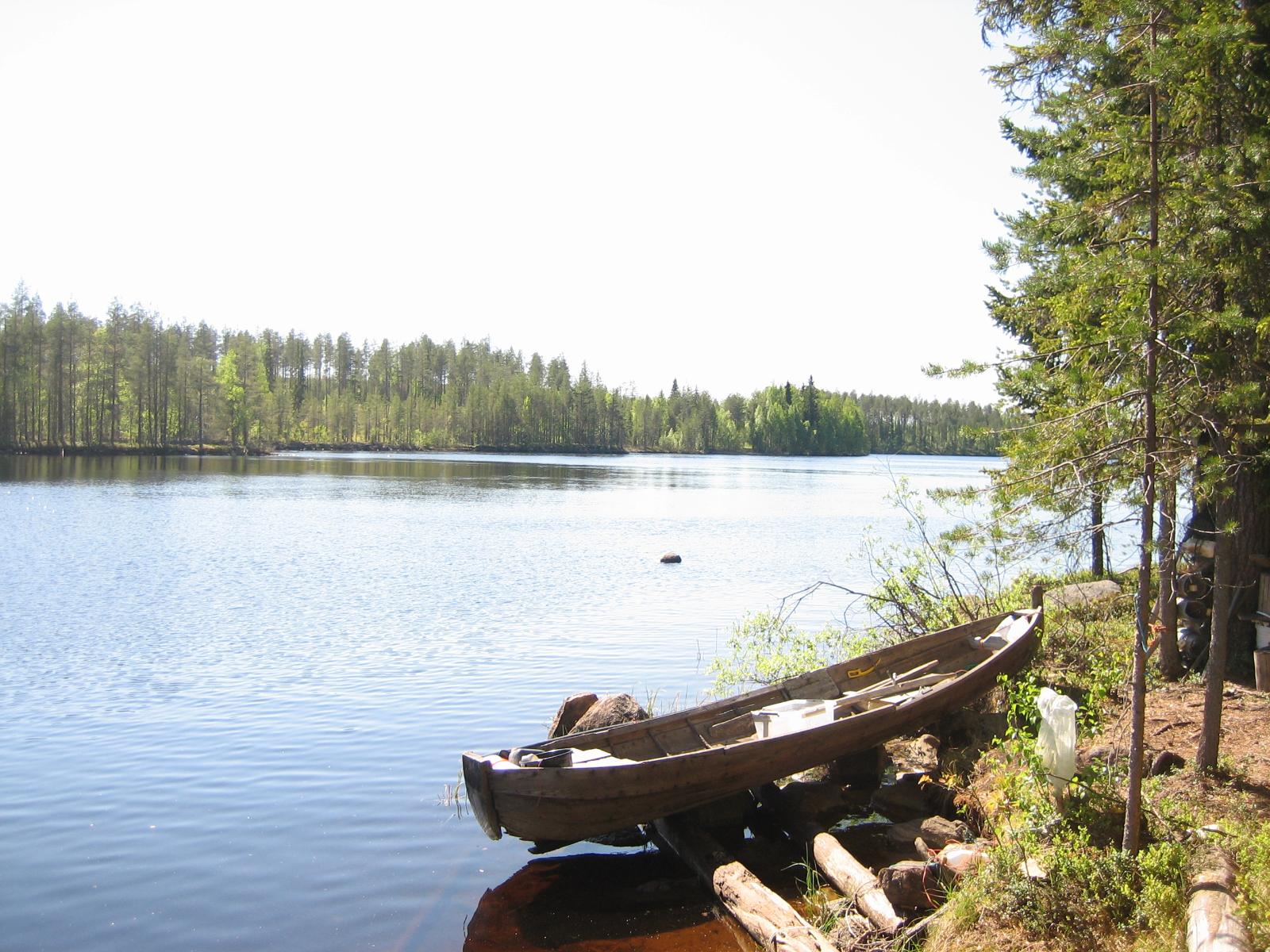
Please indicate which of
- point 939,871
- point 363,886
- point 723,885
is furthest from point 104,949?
point 939,871

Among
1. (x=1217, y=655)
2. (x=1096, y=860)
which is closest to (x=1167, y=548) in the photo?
(x=1217, y=655)

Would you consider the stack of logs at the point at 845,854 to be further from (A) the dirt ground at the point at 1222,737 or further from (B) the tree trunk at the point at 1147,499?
(A) the dirt ground at the point at 1222,737

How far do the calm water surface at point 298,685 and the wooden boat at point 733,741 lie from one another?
1.29 metres

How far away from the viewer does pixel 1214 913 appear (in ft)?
17.7

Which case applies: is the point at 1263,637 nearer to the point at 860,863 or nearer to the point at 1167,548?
the point at 1167,548

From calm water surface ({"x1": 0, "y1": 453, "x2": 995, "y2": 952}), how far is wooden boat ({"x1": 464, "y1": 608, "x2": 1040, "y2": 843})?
129 centimetres

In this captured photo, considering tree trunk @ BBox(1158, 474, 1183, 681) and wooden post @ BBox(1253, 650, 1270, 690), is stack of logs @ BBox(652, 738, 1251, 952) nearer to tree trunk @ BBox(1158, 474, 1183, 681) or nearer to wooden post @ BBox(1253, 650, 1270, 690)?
tree trunk @ BBox(1158, 474, 1183, 681)

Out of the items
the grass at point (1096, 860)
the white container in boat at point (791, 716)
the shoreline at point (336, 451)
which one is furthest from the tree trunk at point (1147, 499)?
the shoreline at point (336, 451)

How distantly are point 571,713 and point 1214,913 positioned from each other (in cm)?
736

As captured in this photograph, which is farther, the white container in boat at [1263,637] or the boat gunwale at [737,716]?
the white container in boat at [1263,637]

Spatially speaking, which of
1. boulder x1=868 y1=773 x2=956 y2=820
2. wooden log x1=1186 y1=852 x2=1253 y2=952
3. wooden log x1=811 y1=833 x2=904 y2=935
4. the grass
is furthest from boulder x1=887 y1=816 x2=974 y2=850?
wooden log x1=1186 y1=852 x2=1253 y2=952

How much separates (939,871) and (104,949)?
665 centimetres

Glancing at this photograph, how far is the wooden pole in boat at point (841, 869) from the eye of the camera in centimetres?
703

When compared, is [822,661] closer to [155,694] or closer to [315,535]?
[155,694]
